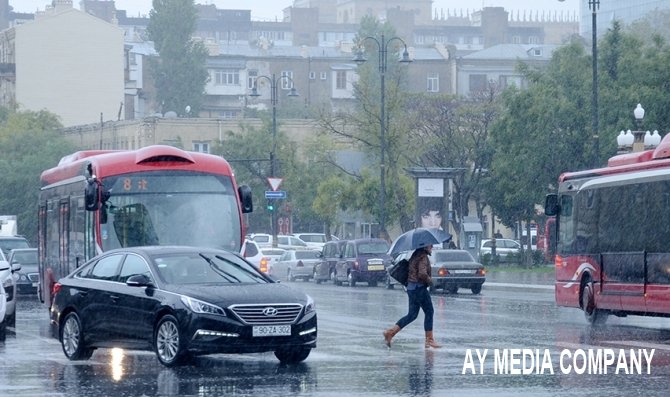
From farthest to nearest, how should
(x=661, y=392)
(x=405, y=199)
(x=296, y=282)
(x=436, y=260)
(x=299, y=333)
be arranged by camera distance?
(x=405, y=199) < (x=296, y=282) < (x=436, y=260) < (x=299, y=333) < (x=661, y=392)

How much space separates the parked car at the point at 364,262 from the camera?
172ft

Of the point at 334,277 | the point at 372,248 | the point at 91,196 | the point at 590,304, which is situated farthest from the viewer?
the point at 334,277

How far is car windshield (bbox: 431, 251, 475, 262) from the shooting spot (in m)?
45.2

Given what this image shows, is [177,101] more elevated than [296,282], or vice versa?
[177,101]

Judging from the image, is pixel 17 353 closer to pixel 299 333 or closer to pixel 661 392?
pixel 299 333

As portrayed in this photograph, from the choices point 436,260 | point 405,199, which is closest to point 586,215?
point 436,260

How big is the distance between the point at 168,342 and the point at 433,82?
13129cm

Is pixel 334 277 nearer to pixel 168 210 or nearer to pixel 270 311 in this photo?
pixel 168 210

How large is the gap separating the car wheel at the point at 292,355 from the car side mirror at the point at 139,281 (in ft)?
6.09

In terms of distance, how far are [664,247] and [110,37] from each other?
10438 cm

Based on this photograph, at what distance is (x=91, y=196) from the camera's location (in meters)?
25.0

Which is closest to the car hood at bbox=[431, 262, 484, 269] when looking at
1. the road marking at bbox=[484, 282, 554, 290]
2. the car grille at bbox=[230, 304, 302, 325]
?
the road marking at bbox=[484, 282, 554, 290]

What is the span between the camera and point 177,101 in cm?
13588

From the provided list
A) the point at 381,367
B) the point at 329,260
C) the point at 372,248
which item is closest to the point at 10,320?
the point at 381,367
